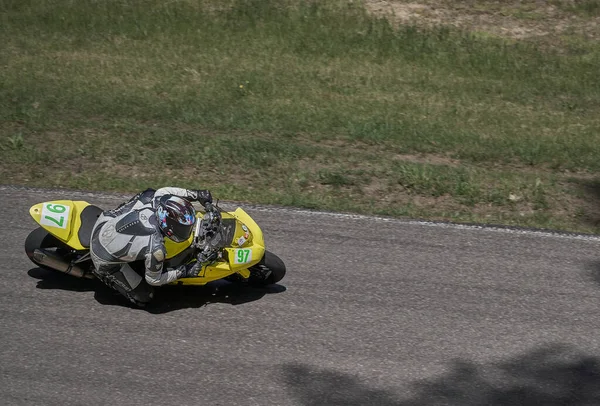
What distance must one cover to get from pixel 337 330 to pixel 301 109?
5941 millimetres

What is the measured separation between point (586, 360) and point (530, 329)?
23.8 inches

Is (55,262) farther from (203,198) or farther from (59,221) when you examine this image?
(203,198)

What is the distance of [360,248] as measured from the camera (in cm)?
904

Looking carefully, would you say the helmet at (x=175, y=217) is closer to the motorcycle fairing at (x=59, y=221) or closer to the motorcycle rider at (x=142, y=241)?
the motorcycle rider at (x=142, y=241)

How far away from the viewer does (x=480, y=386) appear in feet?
22.4

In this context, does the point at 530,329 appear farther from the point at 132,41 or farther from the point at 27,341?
the point at 132,41

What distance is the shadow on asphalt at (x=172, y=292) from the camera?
794 centimetres

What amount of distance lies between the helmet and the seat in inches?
35.3

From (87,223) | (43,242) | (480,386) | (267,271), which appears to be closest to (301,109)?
(267,271)

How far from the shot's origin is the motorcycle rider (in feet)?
23.9

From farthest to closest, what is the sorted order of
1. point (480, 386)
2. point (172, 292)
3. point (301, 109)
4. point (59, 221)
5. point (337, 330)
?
point (301, 109), point (172, 292), point (59, 221), point (337, 330), point (480, 386)

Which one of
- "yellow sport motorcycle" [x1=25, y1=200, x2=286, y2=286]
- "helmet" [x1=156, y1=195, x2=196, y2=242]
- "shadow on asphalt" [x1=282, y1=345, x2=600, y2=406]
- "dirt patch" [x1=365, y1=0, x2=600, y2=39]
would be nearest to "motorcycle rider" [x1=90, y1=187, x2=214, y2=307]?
"helmet" [x1=156, y1=195, x2=196, y2=242]

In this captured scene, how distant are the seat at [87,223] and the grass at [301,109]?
8.06 feet

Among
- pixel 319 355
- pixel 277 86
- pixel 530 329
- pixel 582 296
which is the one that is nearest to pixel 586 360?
pixel 530 329
